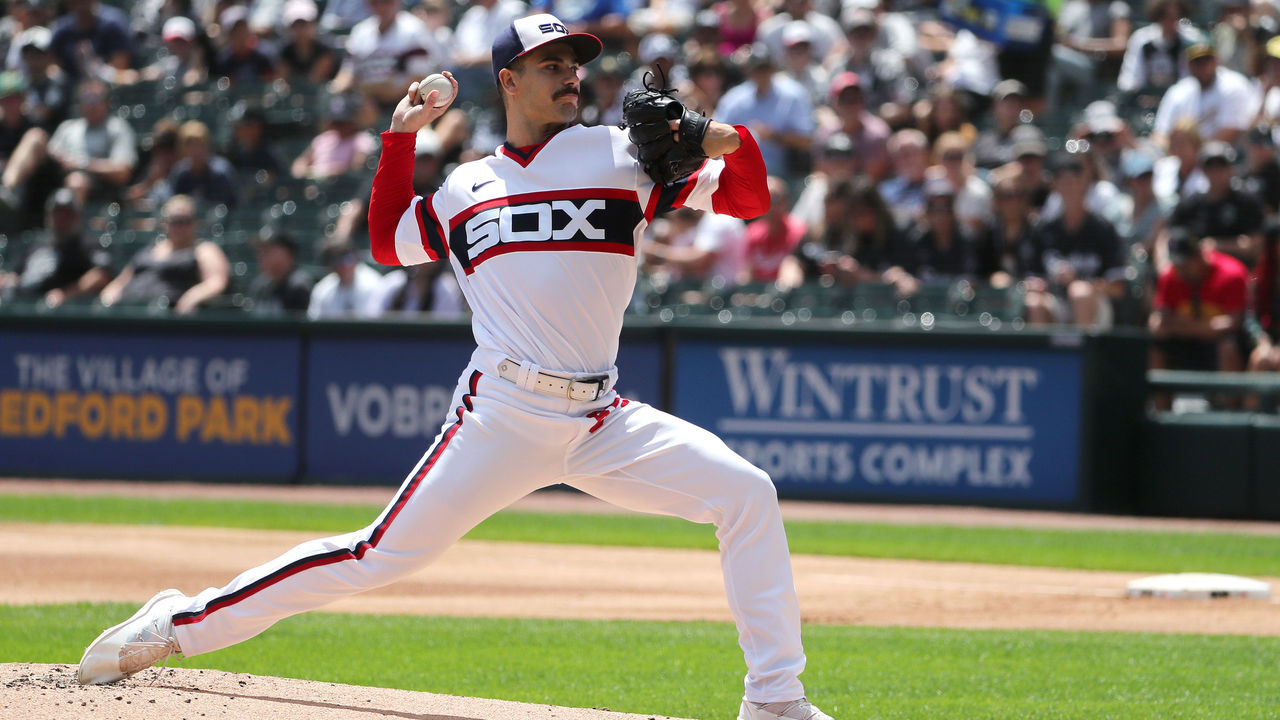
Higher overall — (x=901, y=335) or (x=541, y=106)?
(x=541, y=106)

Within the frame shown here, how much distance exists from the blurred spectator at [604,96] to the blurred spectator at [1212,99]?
4017mm

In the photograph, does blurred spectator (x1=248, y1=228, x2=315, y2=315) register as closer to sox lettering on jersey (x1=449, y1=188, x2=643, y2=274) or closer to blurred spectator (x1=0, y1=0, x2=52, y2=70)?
blurred spectator (x1=0, y1=0, x2=52, y2=70)

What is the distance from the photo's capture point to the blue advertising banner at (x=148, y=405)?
12.7 meters

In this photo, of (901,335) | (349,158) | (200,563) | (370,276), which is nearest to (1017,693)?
(200,563)

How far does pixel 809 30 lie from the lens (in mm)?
14953

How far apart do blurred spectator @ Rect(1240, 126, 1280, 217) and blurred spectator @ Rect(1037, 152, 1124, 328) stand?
3.73ft

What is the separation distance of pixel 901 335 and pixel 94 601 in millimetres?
6135

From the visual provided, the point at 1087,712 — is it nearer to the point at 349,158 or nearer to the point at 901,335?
the point at 901,335

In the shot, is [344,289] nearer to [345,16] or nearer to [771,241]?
[771,241]

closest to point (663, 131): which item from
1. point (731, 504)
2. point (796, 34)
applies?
point (731, 504)

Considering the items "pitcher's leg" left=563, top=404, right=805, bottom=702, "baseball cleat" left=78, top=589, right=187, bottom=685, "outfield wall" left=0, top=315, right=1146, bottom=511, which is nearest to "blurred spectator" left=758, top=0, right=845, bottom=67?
"outfield wall" left=0, top=315, right=1146, bottom=511

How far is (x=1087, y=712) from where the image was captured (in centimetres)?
532

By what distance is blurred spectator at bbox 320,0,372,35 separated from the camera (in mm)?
17734

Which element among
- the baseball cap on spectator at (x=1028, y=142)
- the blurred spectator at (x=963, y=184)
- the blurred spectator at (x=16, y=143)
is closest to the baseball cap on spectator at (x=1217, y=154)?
the baseball cap on spectator at (x=1028, y=142)
